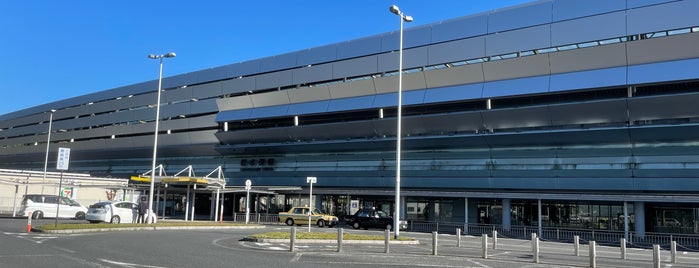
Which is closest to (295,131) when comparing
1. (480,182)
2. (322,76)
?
(322,76)

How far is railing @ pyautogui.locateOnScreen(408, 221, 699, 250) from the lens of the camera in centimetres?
2970

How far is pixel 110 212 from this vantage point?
30.1 meters

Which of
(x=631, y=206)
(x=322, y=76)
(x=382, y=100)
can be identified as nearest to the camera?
(x=631, y=206)

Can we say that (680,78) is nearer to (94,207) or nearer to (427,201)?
(427,201)

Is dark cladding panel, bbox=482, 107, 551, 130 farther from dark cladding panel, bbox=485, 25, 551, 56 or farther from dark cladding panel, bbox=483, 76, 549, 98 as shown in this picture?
dark cladding panel, bbox=485, 25, 551, 56

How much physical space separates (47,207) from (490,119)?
29238mm

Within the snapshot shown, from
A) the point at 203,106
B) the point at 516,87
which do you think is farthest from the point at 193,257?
the point at 203,106

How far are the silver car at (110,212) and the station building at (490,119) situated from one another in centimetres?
1631

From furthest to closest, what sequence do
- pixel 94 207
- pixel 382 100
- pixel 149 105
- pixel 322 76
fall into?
1. pixel 149 105
2. pixel 322 76
3. pixel 382 100
4. pixel 94 207

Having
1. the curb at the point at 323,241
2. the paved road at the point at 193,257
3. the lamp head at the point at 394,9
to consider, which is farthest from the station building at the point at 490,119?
the paved road at the point at 193,257

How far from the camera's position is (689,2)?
30578mm

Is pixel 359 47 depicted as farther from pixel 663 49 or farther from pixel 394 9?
pixel 663 49

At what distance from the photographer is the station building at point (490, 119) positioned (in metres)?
32.3

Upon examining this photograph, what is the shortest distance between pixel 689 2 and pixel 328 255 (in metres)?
26.8
